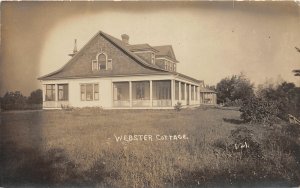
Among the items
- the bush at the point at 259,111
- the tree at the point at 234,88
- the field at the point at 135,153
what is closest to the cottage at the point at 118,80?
the field at the point at 135,153

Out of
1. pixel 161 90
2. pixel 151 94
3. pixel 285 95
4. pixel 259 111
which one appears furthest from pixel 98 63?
pixel 285 95

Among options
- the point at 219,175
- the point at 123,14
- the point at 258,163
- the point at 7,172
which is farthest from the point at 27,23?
the point at 258,163

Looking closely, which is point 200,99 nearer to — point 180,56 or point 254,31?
point 180,56

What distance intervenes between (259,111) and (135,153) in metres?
2.00

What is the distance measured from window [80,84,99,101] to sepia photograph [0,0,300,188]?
0.06ft

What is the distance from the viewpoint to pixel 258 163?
16.8ft

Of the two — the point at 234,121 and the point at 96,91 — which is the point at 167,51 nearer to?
the point at 96,91

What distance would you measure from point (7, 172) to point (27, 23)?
7.11 ft

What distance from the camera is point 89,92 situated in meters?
5.38

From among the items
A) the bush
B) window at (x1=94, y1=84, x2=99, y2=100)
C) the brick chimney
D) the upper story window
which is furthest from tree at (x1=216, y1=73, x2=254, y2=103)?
window at (x1=94, y1=84, x2=99, y2=100)

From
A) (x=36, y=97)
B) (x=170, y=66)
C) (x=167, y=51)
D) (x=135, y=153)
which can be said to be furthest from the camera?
(x=170, y=66)

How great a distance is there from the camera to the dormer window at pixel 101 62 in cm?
546

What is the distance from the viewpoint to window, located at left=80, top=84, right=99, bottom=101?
5340mm

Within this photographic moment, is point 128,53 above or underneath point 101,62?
above
